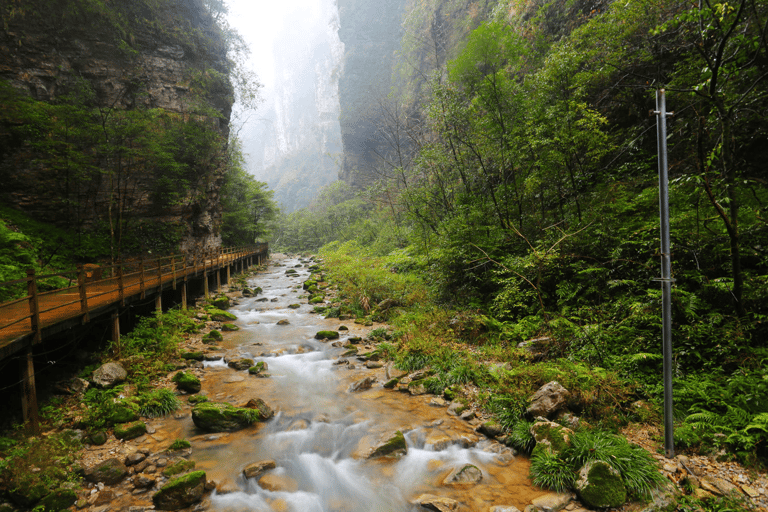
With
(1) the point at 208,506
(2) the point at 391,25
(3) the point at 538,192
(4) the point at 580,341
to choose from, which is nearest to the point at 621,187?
(3) the point at 538,192

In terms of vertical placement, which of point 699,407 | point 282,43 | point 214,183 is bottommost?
point 699,407

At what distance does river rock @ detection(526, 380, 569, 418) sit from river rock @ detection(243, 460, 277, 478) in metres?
4.19

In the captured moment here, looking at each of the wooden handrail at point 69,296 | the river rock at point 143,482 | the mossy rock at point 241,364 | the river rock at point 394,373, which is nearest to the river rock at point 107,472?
the river rock at point 143,482

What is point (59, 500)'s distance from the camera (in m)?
3.93

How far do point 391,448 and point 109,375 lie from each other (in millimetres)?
5985

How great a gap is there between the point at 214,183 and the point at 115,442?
2424 cm

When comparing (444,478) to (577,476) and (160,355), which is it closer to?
(577,476)

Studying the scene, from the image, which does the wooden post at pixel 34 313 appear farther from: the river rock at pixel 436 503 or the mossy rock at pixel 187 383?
the river rock at pixel 436 503

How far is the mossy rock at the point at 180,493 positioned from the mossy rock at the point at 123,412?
223 centimetres

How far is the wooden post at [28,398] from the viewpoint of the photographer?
5098 mm

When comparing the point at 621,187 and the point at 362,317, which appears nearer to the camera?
the point at 621,187

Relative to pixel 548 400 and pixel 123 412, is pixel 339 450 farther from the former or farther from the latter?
pixel 123 412

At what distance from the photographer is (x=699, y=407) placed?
423cm

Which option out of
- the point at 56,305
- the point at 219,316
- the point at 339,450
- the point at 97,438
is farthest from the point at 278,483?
the point at 219,316
